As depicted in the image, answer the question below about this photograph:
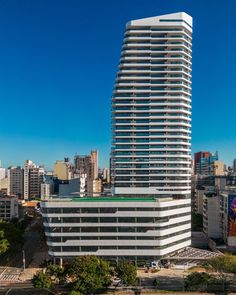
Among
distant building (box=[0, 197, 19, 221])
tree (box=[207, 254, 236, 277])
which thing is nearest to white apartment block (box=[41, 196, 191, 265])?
tree (box=[207, 254, 236, 277])

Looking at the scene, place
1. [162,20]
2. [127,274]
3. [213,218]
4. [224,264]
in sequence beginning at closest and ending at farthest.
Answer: [127,274] → [224,264] → [162,20] → [213,218]

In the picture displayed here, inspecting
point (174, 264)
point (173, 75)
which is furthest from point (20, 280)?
point (173, 75)

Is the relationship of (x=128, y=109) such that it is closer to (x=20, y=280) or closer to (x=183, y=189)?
(x=183, y=189)

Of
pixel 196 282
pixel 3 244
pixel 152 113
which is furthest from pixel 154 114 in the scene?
pixel 3 244

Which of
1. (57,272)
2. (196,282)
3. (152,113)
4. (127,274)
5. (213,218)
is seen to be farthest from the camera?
(213,218)

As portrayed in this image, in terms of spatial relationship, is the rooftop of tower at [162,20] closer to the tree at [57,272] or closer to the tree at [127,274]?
the tree at [127,274]

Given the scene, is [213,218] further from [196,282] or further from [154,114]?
[196,282]
